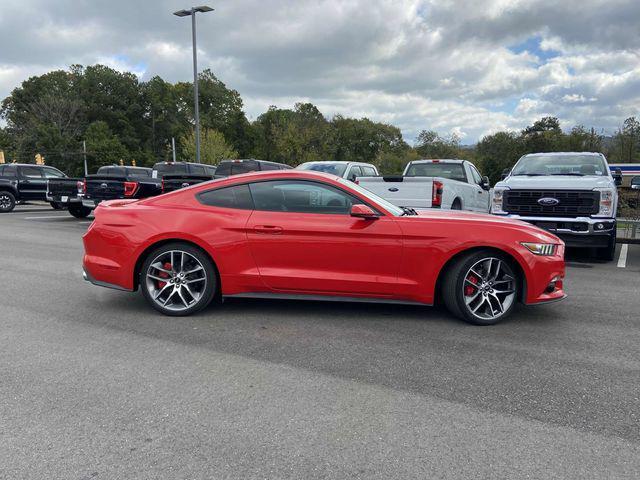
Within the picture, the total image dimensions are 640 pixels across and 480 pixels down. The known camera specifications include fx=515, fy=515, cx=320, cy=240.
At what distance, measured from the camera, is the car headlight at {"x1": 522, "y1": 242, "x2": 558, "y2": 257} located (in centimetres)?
488

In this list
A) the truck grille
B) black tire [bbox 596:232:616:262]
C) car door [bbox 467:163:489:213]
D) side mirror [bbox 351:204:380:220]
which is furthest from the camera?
car door [bbox 467:163:489:213]

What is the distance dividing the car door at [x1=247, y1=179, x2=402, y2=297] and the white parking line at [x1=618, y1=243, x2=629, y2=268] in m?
6.01

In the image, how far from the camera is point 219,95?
3344 inches

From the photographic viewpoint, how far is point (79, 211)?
16766 mm

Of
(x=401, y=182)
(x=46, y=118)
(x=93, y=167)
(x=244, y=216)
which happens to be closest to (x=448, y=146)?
(x=93, y=167)

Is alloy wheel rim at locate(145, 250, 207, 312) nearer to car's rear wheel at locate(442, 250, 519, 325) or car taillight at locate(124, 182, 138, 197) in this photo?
car's rear wheel at locate(442, 250, 519, 325)

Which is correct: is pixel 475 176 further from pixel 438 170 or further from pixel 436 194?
pixel 436 194

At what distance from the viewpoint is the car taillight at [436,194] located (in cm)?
894

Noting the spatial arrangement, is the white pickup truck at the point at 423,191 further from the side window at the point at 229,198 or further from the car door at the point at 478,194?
the side window at the point at 229,198

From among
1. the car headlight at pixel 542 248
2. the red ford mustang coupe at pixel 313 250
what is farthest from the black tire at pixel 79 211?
the car headlight at pixel 542 248

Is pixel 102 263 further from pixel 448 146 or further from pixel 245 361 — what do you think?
pixel 448 146

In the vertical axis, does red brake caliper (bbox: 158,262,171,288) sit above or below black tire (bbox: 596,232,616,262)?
above

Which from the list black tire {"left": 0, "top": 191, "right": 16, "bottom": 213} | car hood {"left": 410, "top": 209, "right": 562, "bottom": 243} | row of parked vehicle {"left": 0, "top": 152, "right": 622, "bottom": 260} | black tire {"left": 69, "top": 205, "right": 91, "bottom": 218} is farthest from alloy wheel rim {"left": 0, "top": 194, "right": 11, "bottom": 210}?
car hood {"left": 410, "top": 209, "right": 562, "bottom": 243}

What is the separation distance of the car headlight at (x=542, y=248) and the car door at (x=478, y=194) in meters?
6.36
